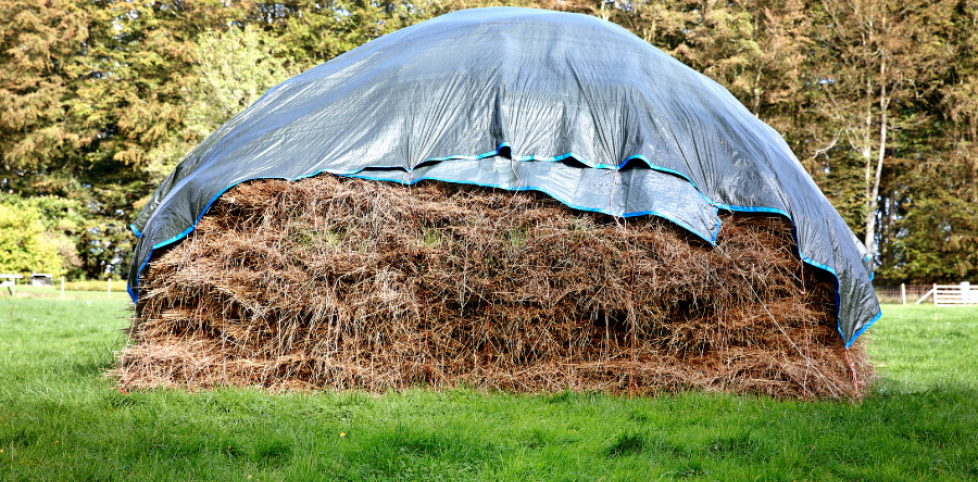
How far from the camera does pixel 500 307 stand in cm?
544

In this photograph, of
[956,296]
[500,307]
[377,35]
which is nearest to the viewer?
[500,307]

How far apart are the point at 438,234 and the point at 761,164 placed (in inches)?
117

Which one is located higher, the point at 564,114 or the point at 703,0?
the point at 703,0

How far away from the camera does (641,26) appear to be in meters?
26.0

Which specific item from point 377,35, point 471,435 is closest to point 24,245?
point 377,35

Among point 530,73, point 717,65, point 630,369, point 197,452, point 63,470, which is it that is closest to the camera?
point 63,470

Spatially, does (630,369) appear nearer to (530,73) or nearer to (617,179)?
(617,179)

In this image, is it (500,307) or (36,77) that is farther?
(36,77)

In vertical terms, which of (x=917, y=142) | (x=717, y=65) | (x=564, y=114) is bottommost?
(x=564, y=114)

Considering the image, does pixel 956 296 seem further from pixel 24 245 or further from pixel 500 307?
pixel 24 245

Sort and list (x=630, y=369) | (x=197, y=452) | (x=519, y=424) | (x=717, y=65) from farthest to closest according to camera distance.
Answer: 1. (x=717, y=65)
2. (x=630, y=369)
3. (x=519, y=424)
4. (x=197, y=452)

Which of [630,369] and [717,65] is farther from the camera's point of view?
[717,65]

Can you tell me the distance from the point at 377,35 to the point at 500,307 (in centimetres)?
2372

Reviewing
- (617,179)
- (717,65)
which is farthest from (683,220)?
(717,65)
